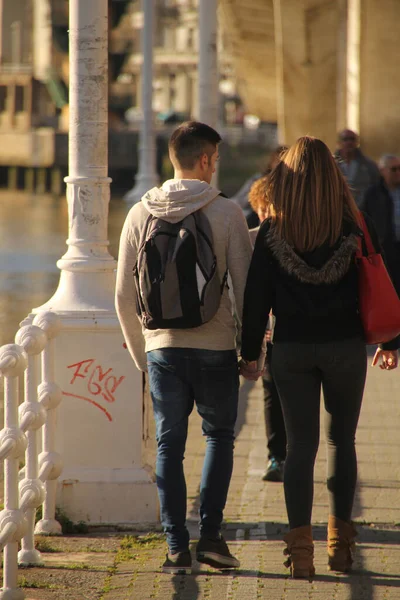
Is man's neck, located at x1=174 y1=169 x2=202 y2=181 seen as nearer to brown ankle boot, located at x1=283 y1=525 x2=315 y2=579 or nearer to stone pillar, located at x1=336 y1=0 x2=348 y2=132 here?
brown ankle boot, located at x1=283 y1=525 x2=315 y2=579

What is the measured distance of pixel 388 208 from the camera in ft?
34.9

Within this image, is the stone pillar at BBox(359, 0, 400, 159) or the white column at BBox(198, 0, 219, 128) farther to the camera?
the stone pillar at BBox(359, 0, 400, 159)

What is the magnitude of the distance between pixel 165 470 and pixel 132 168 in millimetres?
46490

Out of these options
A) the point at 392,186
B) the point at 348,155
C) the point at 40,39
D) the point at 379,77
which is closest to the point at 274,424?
the point at 348,155

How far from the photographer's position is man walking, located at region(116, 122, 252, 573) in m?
4.53

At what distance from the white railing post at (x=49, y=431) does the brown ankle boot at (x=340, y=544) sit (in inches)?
48.5

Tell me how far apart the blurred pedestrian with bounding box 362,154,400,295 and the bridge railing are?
17.9ft

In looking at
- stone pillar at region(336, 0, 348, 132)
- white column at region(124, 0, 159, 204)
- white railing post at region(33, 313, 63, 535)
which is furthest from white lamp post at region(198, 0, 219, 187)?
stone pillar at region(336, 0, 348, 132)

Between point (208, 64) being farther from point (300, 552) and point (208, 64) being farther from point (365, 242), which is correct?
point (300, 552)

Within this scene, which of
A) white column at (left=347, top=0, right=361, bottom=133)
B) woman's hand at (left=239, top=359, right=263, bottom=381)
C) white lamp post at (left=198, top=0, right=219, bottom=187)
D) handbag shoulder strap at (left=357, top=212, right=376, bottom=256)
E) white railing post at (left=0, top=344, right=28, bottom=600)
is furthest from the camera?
white column at (left=347, top=0, right=361, bottom=133)

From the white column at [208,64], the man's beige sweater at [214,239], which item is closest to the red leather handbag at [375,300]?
the man's beige sweater at [214,239]

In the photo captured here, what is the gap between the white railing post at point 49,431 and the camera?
5.14m

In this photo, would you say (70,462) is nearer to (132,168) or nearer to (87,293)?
(87,293)

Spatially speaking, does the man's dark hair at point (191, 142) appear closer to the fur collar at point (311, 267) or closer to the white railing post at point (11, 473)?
the fur collar at point (311, 267)
